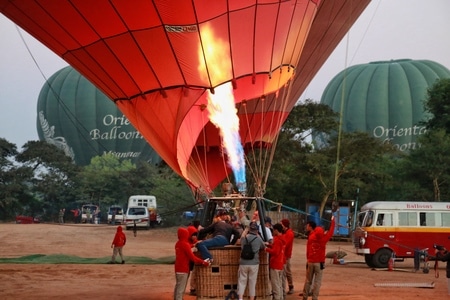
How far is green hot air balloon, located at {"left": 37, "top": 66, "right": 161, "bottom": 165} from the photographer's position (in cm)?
8256

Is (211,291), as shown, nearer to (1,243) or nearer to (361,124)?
(1,243)

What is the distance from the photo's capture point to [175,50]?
51.9ft

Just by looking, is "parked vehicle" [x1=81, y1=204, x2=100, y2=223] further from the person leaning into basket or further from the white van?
the person leaning into basket

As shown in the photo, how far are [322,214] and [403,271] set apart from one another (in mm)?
17131

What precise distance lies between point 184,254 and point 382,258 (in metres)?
13.5

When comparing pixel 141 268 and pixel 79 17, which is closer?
pixel 79 17

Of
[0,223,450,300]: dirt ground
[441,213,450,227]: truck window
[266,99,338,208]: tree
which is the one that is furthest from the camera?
[266,99,338,208]: tree

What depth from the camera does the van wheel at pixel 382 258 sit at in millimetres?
25531

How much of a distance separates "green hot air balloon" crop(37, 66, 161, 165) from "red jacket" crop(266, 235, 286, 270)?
226ft

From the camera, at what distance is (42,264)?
888 inches

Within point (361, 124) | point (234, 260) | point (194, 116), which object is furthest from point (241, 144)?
point (361, 124)

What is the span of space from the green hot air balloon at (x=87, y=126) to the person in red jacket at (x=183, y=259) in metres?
69.2

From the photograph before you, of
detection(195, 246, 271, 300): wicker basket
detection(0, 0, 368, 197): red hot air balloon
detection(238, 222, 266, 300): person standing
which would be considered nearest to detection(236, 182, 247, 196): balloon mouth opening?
detection(0, 0, 368, 197): red hot air balloon

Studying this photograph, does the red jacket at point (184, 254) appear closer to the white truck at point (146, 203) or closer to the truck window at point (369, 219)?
the truck window at point (369, 219)
